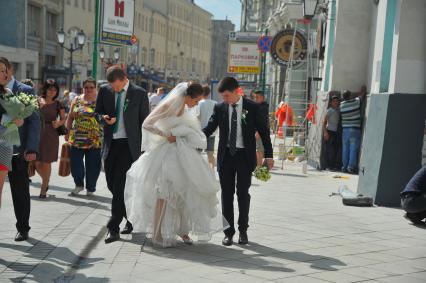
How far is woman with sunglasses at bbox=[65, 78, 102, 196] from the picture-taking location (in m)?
10.5

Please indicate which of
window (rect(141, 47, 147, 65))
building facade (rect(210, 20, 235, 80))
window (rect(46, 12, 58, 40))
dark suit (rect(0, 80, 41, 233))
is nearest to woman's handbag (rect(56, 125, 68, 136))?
dark suit (rect(0, 80, 41, 233))

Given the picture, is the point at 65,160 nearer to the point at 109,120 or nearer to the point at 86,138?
the point at 86,138

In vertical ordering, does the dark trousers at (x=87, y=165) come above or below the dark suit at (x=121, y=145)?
below

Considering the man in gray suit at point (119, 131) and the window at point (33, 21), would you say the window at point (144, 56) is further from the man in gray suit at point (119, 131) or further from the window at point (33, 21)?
the man in gray suit at point (119, 131)

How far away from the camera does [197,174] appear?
6.95 meters

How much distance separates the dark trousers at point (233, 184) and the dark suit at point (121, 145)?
951 millimetres

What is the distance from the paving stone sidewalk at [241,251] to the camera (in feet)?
19.5

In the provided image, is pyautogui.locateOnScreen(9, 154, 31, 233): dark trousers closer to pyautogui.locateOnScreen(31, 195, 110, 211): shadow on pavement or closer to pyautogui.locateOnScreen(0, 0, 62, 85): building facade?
pyautogui.locateOnScreen(31, 195, 110, 211): shadow on pavement

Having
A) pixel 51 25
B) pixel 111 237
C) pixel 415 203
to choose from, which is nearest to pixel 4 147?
pixel 111 237

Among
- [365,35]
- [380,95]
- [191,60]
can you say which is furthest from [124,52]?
[380,95]

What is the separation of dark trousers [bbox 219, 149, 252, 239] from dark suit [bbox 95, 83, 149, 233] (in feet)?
3.12

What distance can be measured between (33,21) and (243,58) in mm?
26373

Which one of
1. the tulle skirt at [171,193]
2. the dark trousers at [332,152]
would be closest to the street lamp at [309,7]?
the dark trousers at [332,152]

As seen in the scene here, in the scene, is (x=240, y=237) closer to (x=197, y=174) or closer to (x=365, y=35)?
(x=197, y=174)
